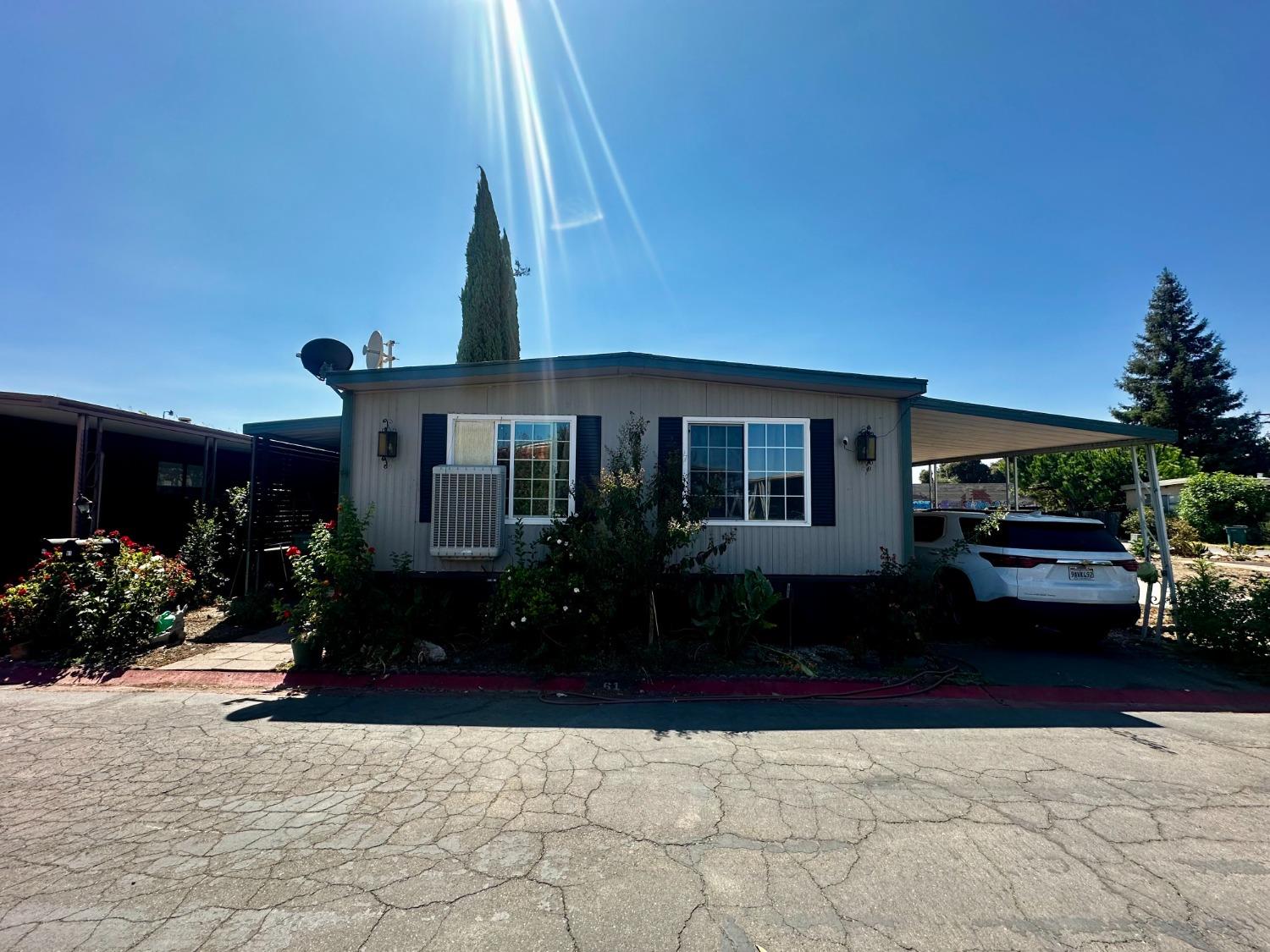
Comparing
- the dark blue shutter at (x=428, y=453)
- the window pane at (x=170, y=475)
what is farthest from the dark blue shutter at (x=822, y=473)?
the window pane at (x=170, y=475)

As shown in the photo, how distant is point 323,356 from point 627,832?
25.9 feet

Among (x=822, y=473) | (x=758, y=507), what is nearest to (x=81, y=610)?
(x=758, y=507)

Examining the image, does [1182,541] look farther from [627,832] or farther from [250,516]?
[250,516]

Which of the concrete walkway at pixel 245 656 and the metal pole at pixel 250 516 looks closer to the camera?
the concrete walkway at pixel 245 656

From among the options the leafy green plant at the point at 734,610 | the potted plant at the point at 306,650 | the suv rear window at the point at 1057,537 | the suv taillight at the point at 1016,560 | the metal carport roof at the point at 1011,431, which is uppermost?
the metal carport roof at the point at 1011,431

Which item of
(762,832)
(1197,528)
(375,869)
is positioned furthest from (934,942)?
(1197,528)

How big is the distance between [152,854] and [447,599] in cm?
369

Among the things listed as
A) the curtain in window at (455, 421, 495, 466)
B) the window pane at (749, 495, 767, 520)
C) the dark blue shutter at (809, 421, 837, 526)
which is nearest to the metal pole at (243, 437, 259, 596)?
the curtain in window at (455, 421, 495, 466)

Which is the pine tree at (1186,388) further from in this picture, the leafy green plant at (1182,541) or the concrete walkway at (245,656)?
the concrete walkway at (245,656)

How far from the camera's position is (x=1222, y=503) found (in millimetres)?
21750

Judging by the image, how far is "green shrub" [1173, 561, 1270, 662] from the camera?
6094mm

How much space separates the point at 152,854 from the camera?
8.71 ft

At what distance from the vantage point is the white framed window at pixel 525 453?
6.94 m

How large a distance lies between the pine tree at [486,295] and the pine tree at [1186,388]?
38.8 m
